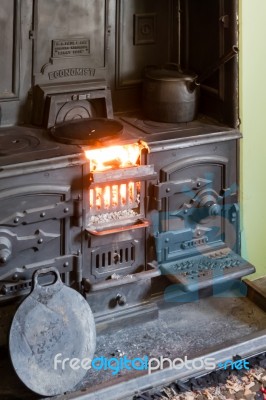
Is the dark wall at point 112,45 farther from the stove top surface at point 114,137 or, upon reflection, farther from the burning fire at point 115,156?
the burning fire at point 115,156

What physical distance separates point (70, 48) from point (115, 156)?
49cm

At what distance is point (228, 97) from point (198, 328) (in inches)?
35.9

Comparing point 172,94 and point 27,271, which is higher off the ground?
point 172,94

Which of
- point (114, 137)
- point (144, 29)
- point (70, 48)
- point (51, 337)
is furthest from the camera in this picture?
point (144, 29)

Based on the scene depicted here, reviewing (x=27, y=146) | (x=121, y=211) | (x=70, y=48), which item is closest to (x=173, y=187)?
(x=121, y=211)

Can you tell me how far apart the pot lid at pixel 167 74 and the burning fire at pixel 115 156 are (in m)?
0.34

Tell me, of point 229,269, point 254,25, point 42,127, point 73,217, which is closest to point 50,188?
point 73,217

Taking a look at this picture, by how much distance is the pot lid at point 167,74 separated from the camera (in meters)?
2.75

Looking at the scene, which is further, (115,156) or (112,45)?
(112,45)

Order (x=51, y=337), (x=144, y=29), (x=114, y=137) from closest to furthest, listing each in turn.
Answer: (x=51, y=337), (x=114, y=137), (x=144, y=29)

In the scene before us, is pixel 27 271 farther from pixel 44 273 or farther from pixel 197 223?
pixel 197 223

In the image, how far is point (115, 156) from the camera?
260 cm

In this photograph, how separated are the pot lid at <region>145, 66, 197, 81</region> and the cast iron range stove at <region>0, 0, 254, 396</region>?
0.12 ft

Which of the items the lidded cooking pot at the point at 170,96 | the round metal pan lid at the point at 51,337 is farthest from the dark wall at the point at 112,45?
the round metal pan lid at the point at 51,337
